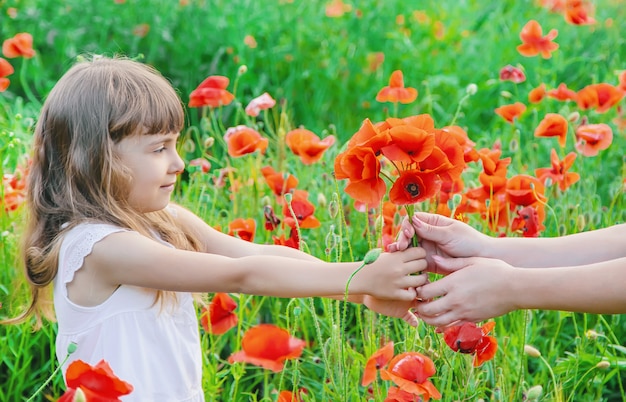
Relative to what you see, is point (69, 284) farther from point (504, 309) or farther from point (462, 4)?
point (462, 4)

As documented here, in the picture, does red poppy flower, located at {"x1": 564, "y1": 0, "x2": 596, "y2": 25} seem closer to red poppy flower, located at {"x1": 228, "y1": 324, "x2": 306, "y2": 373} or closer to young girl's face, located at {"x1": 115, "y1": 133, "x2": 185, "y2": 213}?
young girl's face, located at {"x1": 115, "y1": 133, "x2": 185, "y2": 213}

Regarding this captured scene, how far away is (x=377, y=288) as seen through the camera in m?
1.75

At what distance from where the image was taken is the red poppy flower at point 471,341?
5.34ft

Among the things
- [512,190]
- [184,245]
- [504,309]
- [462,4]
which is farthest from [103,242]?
[462,4]

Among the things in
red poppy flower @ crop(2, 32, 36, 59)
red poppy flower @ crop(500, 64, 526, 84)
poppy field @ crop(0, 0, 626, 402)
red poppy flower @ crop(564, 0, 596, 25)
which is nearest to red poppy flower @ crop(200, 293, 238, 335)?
poppy field @ crop(0, 0, 626, 402)

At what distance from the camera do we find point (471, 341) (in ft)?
5.34

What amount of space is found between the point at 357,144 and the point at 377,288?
31cm

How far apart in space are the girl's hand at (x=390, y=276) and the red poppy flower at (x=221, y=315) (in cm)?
35

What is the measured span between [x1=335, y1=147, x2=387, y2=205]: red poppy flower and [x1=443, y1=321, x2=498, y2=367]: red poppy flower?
259mm

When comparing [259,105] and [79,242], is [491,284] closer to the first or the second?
[79,242]

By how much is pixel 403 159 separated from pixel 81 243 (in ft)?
2.08

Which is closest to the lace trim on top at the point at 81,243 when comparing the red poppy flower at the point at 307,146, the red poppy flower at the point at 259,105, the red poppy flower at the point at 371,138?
the red poppy flower at the point at 371,138

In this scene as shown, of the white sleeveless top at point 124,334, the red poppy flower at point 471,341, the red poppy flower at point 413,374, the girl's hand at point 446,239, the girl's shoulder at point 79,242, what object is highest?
the girl's hand at point 446,239

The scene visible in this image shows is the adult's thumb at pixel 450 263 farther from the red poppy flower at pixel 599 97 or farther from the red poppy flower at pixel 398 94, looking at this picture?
the red poppy flower at pixel 599 97
